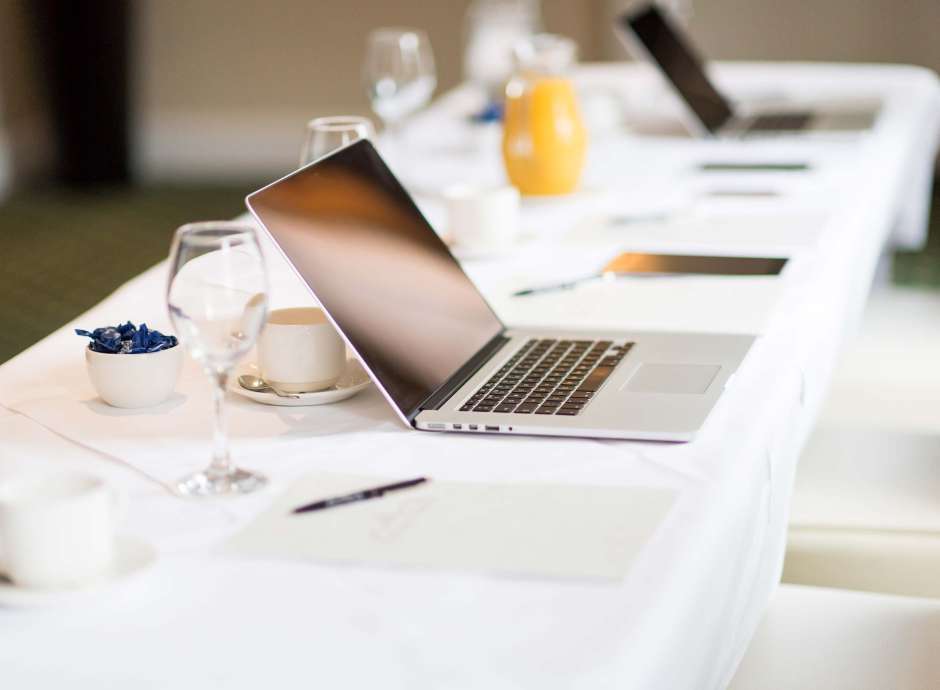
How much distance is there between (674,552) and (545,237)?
42.5 inches

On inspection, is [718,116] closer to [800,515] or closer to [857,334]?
[857,334]

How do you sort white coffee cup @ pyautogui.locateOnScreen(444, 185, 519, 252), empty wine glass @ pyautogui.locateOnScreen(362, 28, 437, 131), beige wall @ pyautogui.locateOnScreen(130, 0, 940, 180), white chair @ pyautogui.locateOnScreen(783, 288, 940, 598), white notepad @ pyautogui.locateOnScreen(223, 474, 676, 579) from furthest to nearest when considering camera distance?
beige wall @ pyautogui.locateOnScreen(130, 0, 940, 180) → empty wine glass @ pyautogui.locateOnScreen(362, 28, 437, 131) → white coffee cup @ pyautogui.locateOnScreen(444, 185, 519, 252) → white chair @ pyautogui.locateOnScreen(783, 288, 940, 598) → white notepad @ pyautogui.locateOnScreen(223, 474, 676, 579)

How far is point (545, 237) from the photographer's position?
2025 mm

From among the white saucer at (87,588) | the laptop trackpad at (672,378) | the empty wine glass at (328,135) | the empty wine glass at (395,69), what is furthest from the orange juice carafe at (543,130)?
the white saucer at (87,588)

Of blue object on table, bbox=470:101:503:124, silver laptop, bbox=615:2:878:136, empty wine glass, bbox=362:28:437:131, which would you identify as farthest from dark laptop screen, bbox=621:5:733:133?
empty wine glass, bbox=362:28:437:131

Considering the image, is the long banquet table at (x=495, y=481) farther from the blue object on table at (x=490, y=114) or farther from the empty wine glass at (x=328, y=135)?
the blue object on table at (x=490, y=114)

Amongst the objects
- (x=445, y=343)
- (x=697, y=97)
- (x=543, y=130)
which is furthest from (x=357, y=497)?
(x=697, y=97)

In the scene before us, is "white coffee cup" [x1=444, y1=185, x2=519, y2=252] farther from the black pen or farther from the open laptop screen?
the black pen

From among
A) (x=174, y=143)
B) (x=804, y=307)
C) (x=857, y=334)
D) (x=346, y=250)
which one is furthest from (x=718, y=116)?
(x=174, y=143)

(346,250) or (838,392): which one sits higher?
(346,250)

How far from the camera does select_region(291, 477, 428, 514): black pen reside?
42.0 inches

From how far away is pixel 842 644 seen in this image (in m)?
1.29

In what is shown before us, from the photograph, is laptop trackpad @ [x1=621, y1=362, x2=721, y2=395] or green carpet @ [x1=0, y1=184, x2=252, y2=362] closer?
laptop trackpad @ [x1=621, y1=362, x2=721, y2=395]

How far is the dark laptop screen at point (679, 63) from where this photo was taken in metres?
2.78
